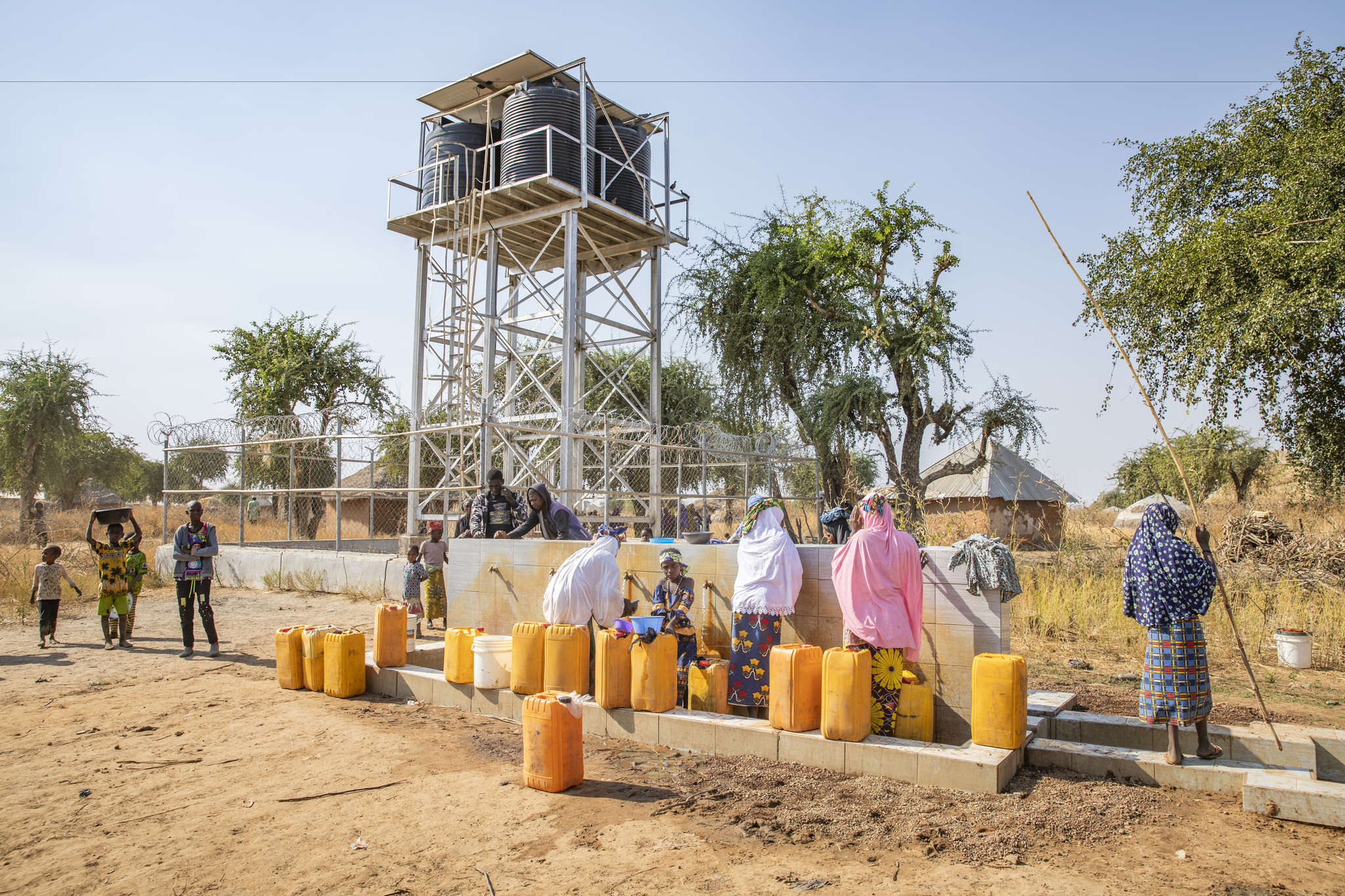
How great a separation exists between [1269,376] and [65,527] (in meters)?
35.0

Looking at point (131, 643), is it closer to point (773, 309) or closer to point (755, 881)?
point (755, 881)

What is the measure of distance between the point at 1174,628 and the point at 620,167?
13.5 m

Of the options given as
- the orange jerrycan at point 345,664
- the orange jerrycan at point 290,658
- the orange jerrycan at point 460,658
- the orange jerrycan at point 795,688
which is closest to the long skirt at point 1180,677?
the orange jerrycan at point 795,688

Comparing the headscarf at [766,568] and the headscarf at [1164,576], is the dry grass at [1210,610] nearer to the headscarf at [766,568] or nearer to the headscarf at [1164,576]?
the headscarf at [1164,576]

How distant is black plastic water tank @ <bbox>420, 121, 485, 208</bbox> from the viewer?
1586cm

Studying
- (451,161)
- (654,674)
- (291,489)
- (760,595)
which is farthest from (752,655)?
(451,161)

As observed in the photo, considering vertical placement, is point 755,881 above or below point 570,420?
below

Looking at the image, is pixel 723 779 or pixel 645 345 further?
pixel 645 345

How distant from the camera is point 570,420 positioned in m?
13.2

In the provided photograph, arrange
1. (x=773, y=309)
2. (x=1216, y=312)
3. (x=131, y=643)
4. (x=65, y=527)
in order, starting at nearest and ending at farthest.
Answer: (x=131, y=643) → (x=1216, y=312) → (x=773, y=309) → (x=65, y=527)

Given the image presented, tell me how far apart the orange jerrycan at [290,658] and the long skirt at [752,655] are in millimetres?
4336

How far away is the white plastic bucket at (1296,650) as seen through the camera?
8484 mm

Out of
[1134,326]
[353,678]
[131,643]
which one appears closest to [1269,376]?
[1134,326]

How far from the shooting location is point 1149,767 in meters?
5.07
